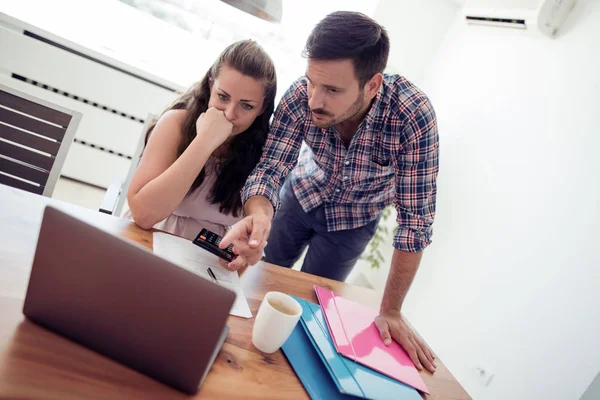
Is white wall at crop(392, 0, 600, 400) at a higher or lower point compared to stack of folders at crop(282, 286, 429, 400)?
higher

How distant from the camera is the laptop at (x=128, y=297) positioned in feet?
1.61

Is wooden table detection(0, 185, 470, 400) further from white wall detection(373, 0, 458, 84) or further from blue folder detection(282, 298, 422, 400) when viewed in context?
white wall detection(373, 0, 458, 84)

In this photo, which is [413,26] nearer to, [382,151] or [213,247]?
[382,151]

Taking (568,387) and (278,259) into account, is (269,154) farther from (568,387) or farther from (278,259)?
(568,387)

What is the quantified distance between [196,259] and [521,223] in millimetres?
1491

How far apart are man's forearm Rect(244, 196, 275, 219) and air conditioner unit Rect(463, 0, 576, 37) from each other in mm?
1596

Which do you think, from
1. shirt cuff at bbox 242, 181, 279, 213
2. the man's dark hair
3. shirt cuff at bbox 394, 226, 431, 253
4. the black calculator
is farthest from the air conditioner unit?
the black calculator

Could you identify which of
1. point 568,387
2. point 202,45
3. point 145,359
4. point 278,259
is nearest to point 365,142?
point 278,259

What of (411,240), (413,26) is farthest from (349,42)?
(413,26)

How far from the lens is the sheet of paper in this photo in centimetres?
87

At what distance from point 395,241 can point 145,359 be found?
85 cm

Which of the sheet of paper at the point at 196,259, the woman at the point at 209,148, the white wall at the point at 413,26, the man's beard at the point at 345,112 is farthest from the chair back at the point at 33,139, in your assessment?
the white wall at the point at 413,26

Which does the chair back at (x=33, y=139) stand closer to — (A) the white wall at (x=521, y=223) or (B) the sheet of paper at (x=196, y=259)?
(B) the sheet of paper at (x=196, y=259)

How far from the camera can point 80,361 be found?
0.55 metres
